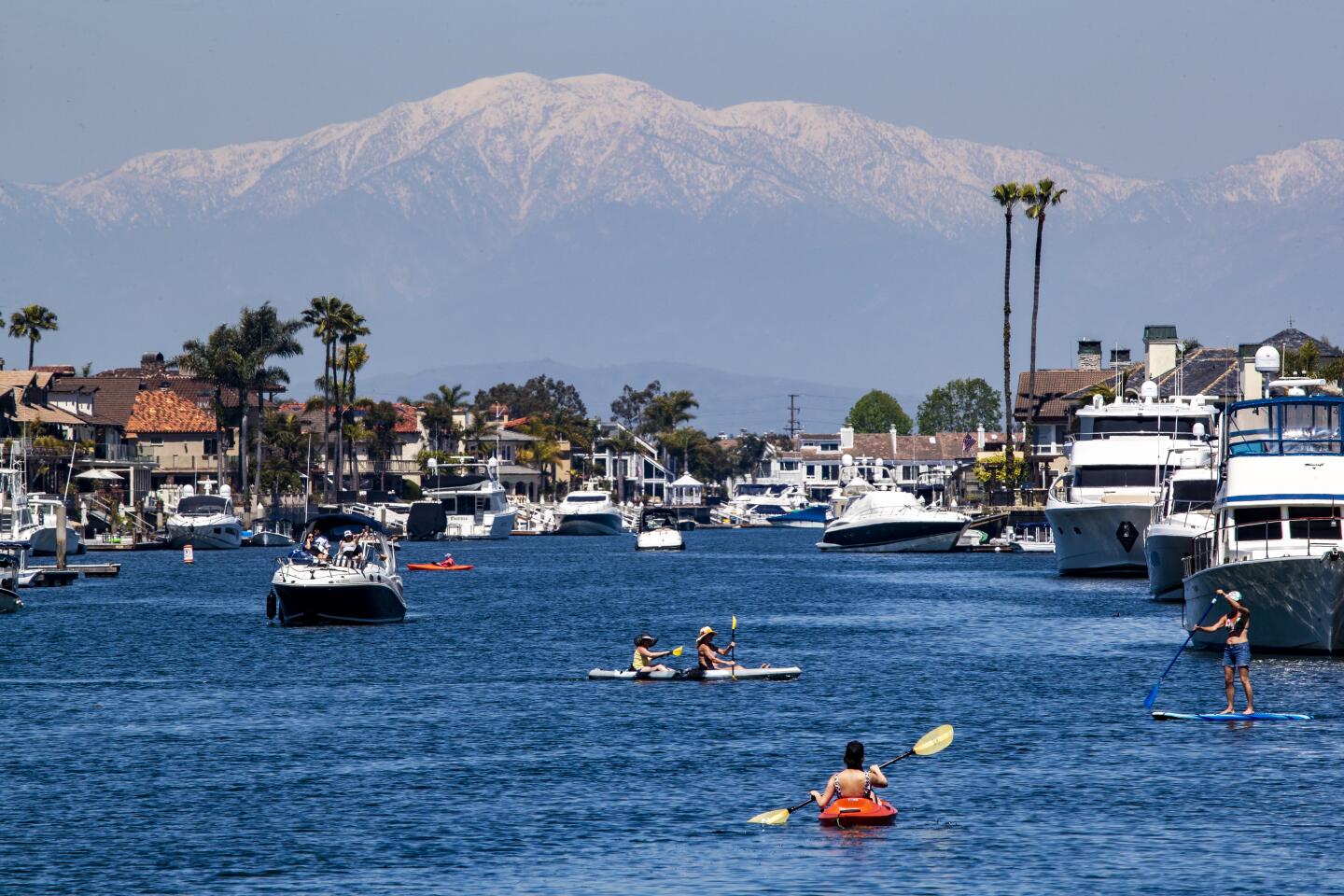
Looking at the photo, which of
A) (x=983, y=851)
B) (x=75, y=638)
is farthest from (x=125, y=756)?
(x=75, y=638)

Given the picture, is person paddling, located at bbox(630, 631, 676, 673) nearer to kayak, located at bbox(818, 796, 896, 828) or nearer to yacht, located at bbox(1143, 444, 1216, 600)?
kayak, located at bbox(818, 796, 896, 828)

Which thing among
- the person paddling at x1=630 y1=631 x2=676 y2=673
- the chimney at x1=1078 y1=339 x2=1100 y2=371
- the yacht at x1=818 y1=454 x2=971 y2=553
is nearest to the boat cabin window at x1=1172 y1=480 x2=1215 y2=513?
the person paddling at x1=630 y1=631 x2=676 y2=673

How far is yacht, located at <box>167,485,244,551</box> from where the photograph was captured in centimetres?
13825

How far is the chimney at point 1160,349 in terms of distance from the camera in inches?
5482

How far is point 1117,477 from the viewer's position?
84.2 meters

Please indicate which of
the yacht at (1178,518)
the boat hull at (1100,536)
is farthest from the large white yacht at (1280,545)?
the boat hull at (1100,536)

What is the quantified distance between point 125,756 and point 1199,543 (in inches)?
1109

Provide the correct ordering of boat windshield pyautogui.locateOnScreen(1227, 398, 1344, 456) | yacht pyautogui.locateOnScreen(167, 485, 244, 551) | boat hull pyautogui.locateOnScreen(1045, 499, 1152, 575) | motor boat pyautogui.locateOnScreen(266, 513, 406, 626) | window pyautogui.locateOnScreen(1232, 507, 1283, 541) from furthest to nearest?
1. yacht pyautogui.locateOnScreen(167, 485, 244, 551)
2. boat hull pyautogui.locateOnScreen(1045, 499, 1152, 575)
3. motor boat pyautogui.locateOnScreen(266, 513, 406, 626)
4. boat windshield pyautogui.locateOnScreen(1227, 398, 1344, 456)
5. window pyautogui.locateOnScreen(1232, 507, 1283, 541)

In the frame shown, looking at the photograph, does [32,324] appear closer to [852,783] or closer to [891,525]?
[891,525]

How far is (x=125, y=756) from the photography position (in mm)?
36750

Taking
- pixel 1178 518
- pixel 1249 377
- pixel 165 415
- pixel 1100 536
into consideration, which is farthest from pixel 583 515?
pixel 1178 518

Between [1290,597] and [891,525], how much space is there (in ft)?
286

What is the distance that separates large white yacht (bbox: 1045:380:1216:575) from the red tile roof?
107 metres

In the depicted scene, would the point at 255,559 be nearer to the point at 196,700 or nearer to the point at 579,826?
the point at 196,700
